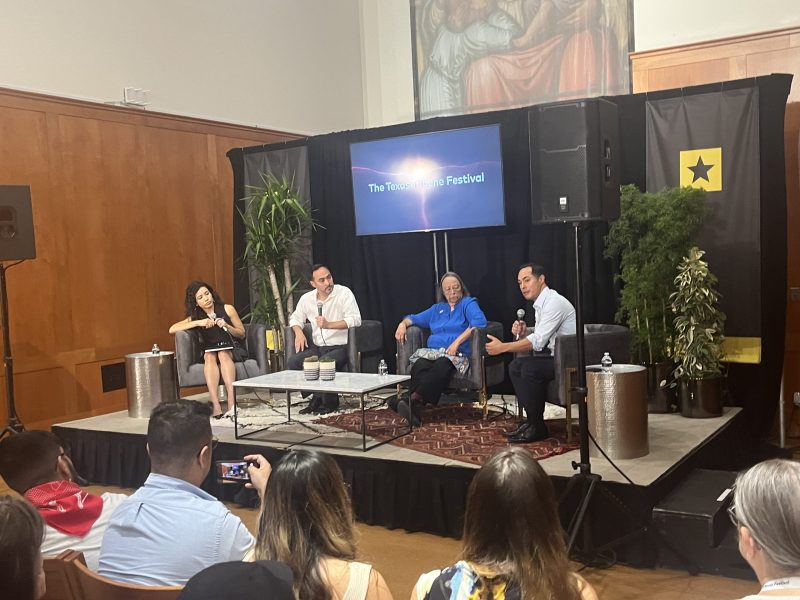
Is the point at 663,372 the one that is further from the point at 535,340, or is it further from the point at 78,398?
the point at 78,398

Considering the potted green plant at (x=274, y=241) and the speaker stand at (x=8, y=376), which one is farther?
the potted green plant at (x=274, y=241)

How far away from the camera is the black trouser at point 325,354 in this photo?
19.7 feet

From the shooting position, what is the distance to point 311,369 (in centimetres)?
508

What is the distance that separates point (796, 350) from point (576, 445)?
2396 millimetres

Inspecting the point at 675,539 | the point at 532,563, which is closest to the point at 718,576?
the point at 675,539

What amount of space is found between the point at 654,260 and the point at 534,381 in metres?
1.24

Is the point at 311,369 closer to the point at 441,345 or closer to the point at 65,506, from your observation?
the point at 441,345

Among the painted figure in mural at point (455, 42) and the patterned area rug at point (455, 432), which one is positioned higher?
the painted figure in mural at point (455, 42)

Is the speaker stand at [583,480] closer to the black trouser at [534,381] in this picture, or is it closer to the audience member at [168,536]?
the black trouser at [534,381]

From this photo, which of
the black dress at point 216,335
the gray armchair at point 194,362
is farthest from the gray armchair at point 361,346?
the black dress at point 216,335

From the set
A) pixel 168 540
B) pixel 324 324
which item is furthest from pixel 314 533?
pixel 324 324

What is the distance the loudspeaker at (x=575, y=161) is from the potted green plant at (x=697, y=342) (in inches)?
58.7

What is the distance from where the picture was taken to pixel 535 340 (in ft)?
15.8

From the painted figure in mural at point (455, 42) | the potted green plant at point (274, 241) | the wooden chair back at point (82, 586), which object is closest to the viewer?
the wooden chair back at point (82, 586)
